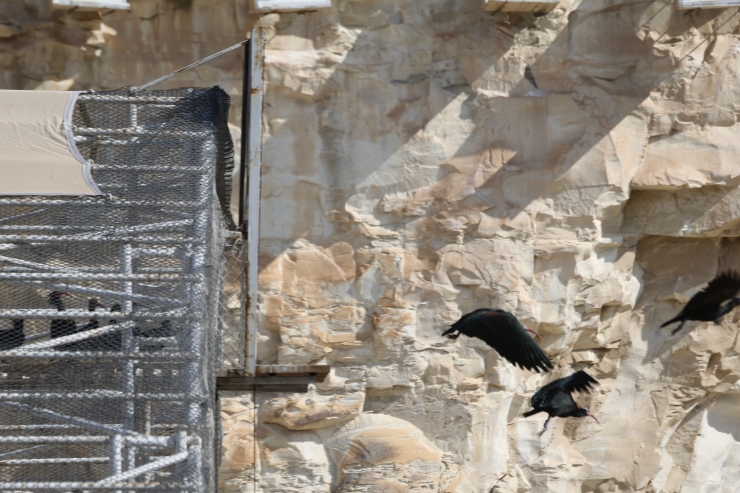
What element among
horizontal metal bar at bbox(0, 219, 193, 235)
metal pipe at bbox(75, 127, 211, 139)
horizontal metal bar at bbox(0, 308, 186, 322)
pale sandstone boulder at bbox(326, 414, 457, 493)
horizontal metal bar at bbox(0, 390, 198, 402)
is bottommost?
pale sandstone boulder at bbox(326, 414, 457, 493)

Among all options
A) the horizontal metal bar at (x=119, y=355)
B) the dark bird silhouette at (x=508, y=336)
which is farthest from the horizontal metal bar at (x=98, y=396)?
the dark bird silhouette at (x=508, y=336)

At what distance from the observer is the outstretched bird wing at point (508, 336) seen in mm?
5715

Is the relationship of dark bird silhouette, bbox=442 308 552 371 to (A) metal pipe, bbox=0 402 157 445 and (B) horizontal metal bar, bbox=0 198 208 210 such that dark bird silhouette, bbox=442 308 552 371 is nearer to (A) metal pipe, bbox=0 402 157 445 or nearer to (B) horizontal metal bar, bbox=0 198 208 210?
(B) horizontal metal bar, bbox=0 198 208 210

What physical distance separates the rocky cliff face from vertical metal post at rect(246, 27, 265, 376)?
1.95 m

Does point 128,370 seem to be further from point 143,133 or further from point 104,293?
point 143,133

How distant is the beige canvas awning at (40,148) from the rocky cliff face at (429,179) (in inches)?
93.6

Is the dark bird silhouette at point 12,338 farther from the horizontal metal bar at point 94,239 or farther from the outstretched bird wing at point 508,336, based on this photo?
the outstretched bird wing at point 508,336

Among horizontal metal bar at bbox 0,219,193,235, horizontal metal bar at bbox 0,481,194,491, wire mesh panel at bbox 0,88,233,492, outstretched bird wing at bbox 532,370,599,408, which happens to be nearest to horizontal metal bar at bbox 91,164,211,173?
wire mesh panel at bbox 0,88,233,492

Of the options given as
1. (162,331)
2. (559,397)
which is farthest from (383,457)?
(162,331)

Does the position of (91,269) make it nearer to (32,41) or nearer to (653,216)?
(32,41)

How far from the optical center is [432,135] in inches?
317

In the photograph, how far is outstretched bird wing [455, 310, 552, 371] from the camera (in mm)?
5715

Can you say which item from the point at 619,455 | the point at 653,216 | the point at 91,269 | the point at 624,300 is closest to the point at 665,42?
the point at 653,216

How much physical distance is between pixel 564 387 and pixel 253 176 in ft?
6.75
